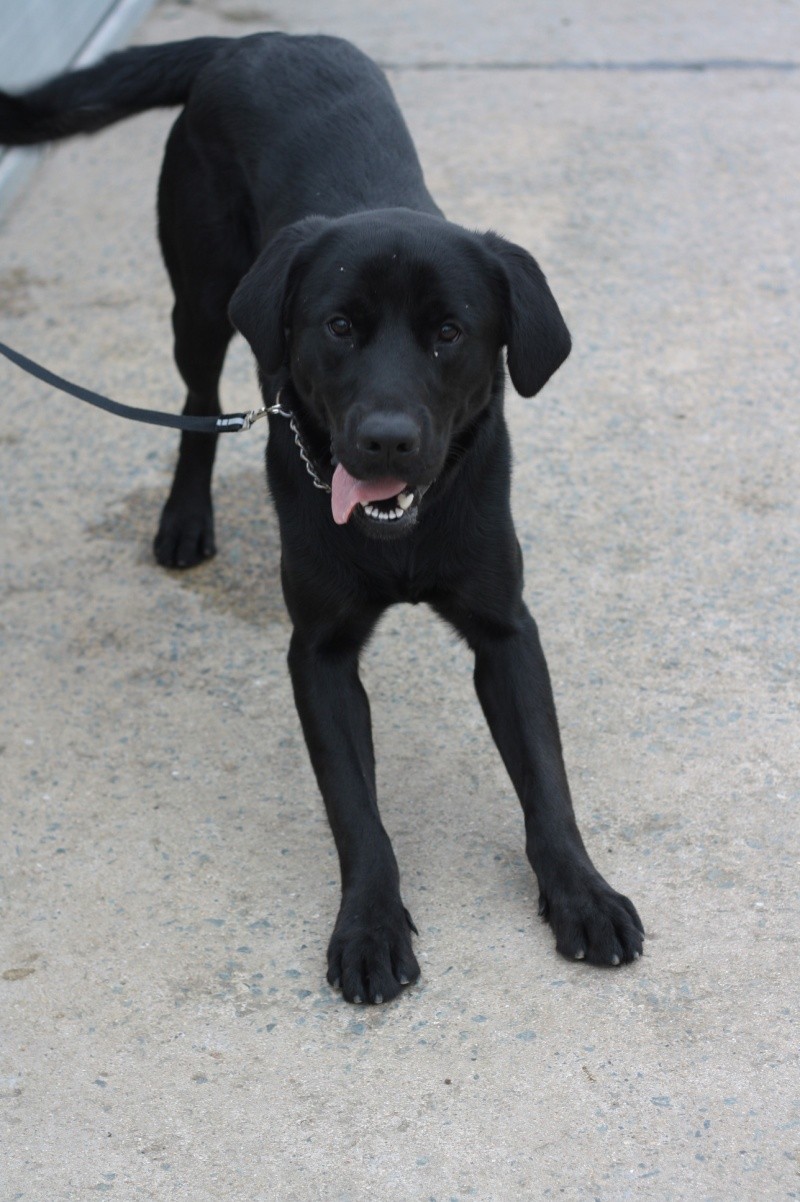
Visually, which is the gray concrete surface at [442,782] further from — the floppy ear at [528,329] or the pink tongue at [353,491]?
the floppy ear at [528,329]

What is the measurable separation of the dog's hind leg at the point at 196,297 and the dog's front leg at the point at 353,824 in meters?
1.18

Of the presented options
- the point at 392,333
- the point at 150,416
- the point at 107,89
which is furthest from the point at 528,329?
the point at 107,89

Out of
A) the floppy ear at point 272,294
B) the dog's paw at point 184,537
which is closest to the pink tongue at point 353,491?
the floppy ear at point 272,294

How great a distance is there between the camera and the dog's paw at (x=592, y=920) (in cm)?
282

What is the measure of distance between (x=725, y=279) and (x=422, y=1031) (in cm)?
355

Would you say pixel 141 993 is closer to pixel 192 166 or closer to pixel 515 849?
pixel 515 849

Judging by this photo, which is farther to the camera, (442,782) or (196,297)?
(196,297)

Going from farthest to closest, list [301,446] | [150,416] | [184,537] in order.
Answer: [184,537] < [150,416] < [301,446]

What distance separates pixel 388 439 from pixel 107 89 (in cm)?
192

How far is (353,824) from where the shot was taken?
2.99m

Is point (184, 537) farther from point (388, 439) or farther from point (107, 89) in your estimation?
point (388, 439)

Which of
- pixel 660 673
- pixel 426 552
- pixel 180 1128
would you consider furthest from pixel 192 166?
pixel 180 1128

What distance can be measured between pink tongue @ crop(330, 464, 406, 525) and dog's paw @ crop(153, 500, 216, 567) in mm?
1444

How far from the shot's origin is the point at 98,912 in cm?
308
